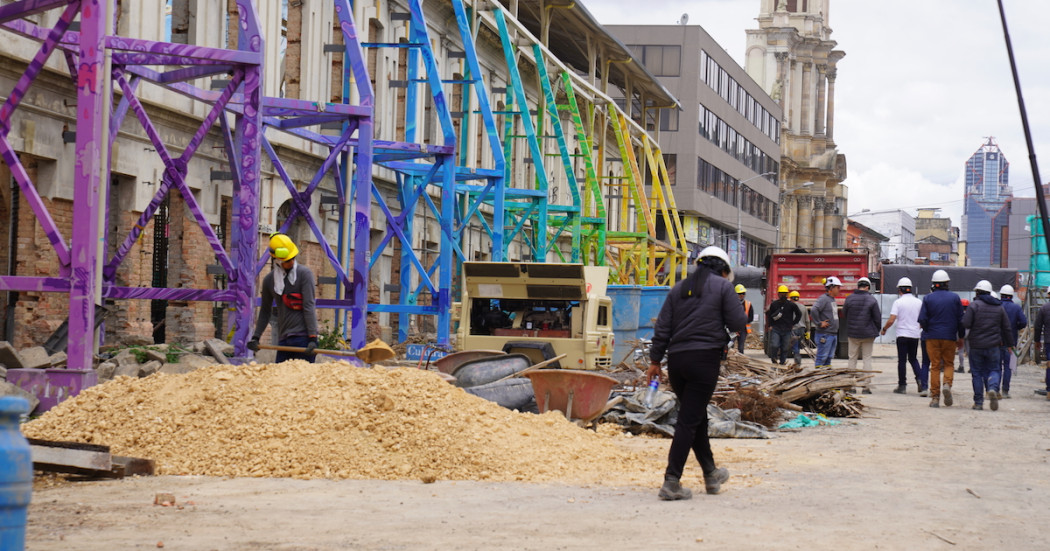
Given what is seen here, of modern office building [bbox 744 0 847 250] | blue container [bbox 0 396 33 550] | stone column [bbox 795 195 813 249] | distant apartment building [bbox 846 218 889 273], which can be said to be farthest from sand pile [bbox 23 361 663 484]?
distant apartment building [bbox 846 218 889 273]

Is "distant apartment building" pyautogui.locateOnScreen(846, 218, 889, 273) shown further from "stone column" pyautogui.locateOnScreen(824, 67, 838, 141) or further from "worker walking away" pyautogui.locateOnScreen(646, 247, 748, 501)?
"worker walking away" pyautogui.locateOnScreen(646, 247, 748, 501)

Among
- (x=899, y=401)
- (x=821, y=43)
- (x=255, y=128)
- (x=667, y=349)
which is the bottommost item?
(x=899, y=401)

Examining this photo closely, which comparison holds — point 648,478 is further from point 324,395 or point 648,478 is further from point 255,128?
point 255,128

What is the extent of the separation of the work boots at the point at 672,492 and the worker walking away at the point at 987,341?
10.4m

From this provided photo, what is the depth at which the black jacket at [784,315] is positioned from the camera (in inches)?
897

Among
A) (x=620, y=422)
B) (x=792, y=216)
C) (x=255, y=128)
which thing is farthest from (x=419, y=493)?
(x=792, y=216)

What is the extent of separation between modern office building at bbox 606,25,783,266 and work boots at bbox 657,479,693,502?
6019 centimetres

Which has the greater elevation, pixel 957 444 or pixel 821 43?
pixel 821 43

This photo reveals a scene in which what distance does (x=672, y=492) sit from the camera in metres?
8.06

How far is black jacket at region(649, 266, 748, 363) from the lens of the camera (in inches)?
331

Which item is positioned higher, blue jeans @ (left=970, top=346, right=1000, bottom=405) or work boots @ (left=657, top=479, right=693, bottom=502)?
blue jeans @ (left=970, top=346, right=1000, bottom=405)

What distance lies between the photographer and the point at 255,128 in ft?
43.2

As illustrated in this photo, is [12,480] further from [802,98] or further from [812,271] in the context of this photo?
[802,98]

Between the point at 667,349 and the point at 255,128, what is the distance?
6286mm
